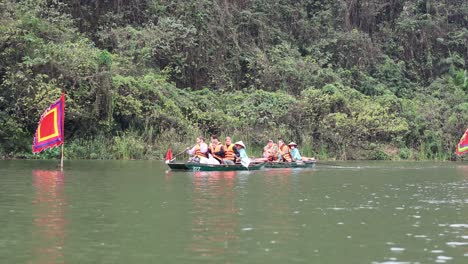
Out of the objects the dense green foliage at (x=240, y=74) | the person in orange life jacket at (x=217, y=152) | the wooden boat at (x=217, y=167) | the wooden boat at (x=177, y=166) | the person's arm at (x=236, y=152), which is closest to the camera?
the wooden boat at (x=177, y=166)

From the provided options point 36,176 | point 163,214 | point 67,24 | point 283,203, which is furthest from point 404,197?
point 67,24

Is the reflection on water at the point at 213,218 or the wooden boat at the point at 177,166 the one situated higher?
the wooden boat at the point at 177,166

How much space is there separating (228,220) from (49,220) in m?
3.01

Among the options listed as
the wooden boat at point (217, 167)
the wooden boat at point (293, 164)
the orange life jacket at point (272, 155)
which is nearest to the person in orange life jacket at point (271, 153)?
the orange life jacket at point (272, 155)

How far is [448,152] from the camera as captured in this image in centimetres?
4028

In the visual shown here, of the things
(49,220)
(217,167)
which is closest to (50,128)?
(217,167)

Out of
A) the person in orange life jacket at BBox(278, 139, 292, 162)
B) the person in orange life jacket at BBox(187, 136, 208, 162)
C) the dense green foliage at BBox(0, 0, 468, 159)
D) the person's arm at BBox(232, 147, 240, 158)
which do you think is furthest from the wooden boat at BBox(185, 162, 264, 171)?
the dense green foliage at BBox(0, 0, 468, 159)

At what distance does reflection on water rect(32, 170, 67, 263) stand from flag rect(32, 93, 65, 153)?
5635 mm

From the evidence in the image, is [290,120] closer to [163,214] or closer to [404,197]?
[404,197]

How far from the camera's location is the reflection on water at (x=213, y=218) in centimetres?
1110

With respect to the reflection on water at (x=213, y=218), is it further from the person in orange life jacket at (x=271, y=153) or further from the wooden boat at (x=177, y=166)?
the person in orange life jacket at (x=271, y=153)

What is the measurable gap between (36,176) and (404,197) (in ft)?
36.3

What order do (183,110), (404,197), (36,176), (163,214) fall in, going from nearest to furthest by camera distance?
(163,214)
(404,197)
(36,176)
(183,110)

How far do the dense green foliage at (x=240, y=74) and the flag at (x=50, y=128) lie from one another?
6.72 metres
